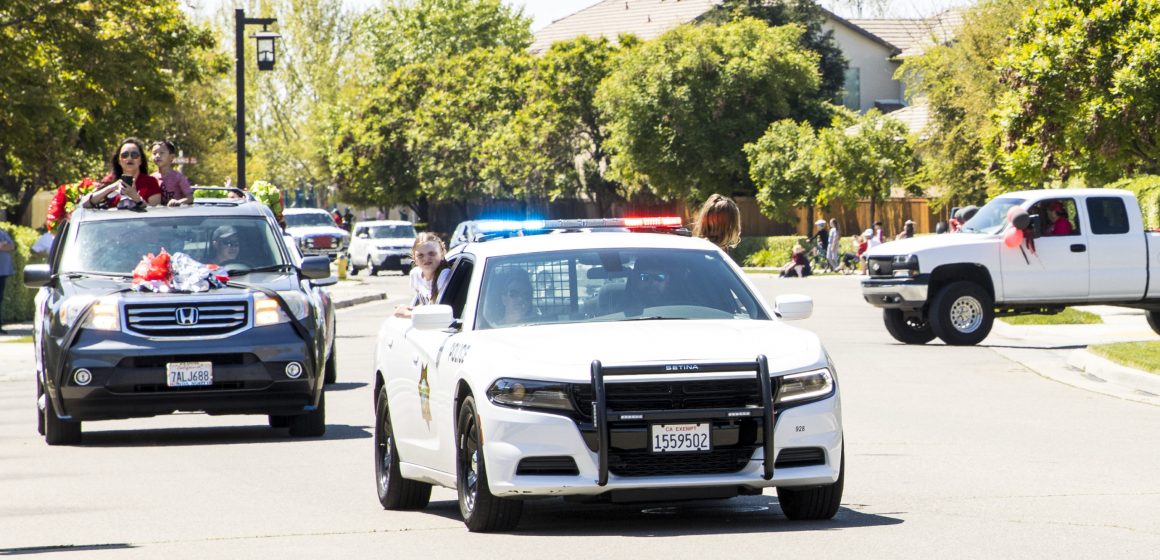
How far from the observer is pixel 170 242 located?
1541 centimetres

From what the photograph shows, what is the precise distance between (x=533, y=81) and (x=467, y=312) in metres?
71.5

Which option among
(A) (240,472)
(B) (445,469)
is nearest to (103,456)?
(A) (240,472)

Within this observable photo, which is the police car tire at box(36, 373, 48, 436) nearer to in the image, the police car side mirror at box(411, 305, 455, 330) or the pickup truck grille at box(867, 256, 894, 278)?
the police car side mirror at box(411, 305, 455, 330)

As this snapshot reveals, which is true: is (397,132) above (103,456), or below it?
above

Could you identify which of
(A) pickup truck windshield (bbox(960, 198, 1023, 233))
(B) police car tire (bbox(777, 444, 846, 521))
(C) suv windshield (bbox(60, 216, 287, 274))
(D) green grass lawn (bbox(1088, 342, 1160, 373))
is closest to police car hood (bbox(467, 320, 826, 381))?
(B) police car tire (bbox(777, 444, 846, 521))

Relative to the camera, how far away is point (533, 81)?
81.1 m

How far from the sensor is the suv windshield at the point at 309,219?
215ft

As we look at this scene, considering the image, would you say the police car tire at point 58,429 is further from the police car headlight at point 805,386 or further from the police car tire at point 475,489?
the police car headlight at point 805,386

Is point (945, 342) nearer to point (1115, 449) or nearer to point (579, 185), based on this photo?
point (1115, 449)

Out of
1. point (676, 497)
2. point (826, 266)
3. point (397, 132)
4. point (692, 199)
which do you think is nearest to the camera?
point (676, 497)

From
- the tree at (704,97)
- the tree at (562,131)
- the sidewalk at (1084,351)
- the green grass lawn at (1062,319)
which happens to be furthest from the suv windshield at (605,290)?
the tree at (562,131)

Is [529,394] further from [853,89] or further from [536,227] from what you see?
[853,89]

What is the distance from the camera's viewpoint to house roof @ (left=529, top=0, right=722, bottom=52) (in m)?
97.6

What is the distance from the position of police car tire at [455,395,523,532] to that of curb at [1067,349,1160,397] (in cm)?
1089
